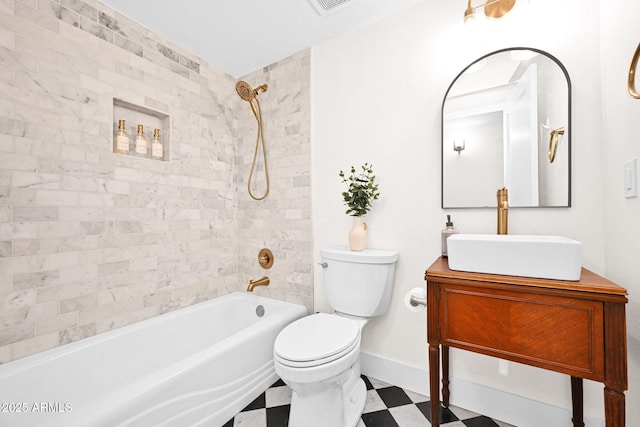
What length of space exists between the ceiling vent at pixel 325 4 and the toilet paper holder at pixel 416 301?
5.35ft

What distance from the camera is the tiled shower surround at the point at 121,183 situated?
127cm

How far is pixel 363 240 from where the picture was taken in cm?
161

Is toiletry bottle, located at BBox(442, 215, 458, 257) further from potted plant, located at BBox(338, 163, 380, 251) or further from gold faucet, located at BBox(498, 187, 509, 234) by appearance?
potted plant, located at BBox(338, 163, 380, 251)

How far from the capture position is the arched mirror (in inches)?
49.3

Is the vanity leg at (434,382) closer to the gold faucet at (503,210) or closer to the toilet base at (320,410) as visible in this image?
the toilet base at (320,410)

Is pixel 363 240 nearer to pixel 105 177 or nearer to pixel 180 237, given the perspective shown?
pixel 180 237

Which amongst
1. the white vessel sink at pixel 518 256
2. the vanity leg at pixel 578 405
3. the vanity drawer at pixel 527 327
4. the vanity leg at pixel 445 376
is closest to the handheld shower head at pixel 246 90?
the white vessel sink at pixel 518 256

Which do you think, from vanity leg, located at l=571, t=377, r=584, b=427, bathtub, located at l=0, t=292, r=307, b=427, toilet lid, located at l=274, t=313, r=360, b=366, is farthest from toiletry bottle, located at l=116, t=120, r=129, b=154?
vanity leg, located at l=571, t=377, r=584, b=427

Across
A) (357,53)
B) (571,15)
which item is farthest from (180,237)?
(571,15)

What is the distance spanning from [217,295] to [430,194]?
1.69 m

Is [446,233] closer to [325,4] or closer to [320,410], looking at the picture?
[320,410]

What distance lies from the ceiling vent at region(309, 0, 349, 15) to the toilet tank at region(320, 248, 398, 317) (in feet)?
4.55

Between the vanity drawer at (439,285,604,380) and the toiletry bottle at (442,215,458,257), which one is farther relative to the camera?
the toiletry bottle at (442,215,458,257)

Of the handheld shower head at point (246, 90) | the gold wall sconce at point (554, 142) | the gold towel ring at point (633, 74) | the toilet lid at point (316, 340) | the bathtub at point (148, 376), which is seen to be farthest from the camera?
the handheld shower head at point (246, 90)
